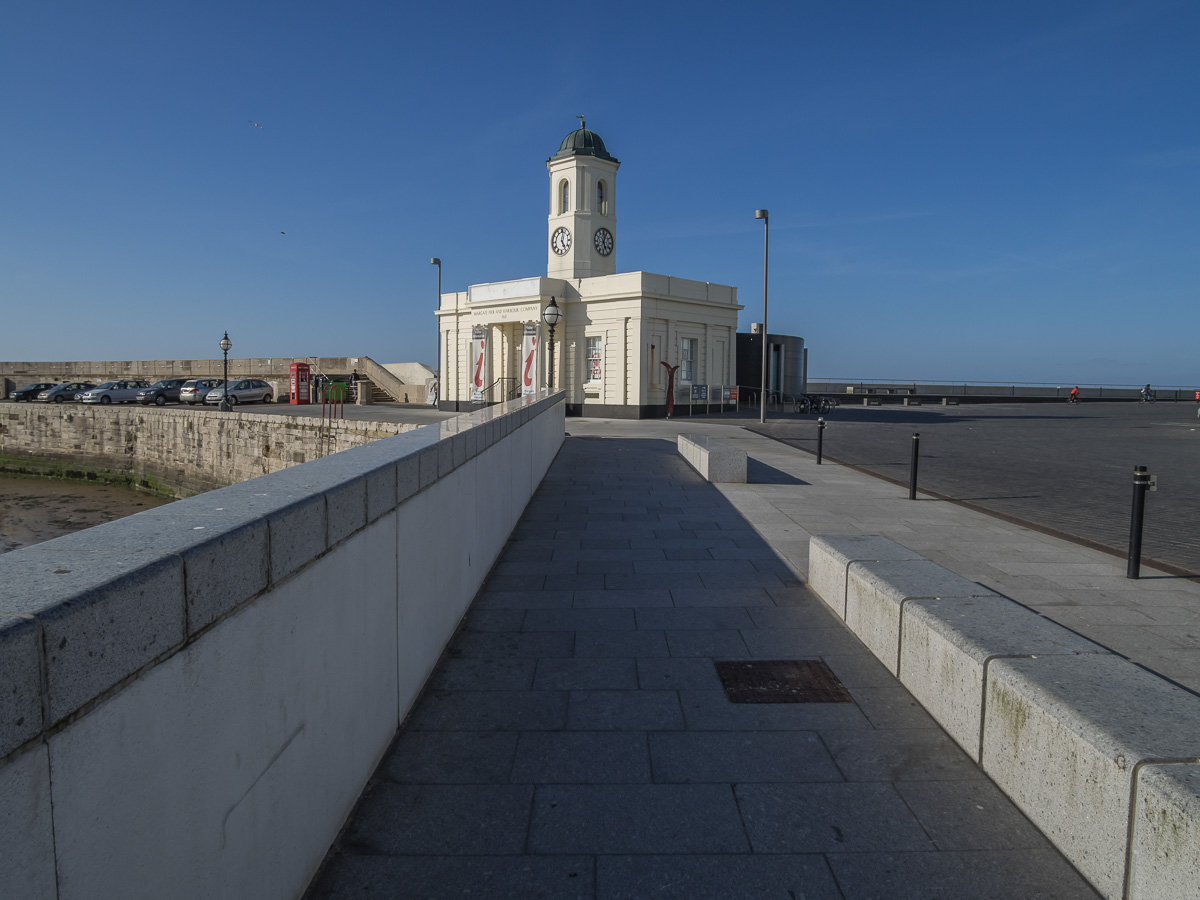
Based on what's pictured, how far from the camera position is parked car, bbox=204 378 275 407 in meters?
41.0

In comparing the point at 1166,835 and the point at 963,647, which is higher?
the point at 963,647

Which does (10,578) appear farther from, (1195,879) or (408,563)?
(1195,879)

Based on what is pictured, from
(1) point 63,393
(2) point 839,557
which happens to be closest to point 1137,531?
(2) point 839,557

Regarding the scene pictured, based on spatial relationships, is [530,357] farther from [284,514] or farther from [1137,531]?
[284,514]

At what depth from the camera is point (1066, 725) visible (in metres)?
3.06

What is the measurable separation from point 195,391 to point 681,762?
4589 cm

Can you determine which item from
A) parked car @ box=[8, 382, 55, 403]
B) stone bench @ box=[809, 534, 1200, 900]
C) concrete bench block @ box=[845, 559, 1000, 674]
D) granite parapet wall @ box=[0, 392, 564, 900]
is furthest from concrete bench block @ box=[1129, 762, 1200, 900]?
parked car @ box=[8, 382, 55, 403]

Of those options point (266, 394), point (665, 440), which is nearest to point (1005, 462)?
point (665, 440)

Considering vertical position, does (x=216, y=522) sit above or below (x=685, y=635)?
above

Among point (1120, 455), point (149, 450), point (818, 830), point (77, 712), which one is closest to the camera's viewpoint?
point (77, 712)

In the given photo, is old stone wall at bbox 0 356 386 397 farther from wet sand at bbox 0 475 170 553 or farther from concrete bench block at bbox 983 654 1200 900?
concrete bench block at bbox 983 654 1200 900

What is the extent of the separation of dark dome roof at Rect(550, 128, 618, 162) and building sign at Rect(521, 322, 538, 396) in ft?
28.7

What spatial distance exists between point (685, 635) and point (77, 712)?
443cm

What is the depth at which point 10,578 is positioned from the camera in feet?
5.45
